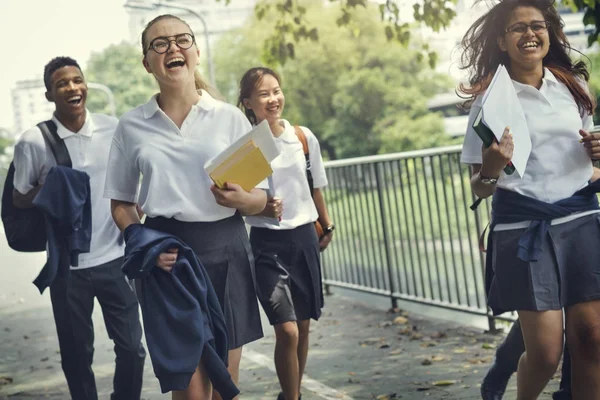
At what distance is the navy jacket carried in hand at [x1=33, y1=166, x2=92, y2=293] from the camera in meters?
5.93

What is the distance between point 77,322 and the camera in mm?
6211

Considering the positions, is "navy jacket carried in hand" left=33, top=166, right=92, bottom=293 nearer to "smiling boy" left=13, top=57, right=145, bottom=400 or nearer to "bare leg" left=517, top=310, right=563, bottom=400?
"smiling boy" left=13, top=57, right=145, bottom=400

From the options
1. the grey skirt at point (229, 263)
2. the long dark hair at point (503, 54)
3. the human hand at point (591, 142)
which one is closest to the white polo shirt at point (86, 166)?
the grey skirt at point (229, 263)

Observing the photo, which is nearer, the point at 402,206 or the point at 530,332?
the point at 530,332

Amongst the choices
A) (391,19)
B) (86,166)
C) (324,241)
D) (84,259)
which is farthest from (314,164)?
(391,19)

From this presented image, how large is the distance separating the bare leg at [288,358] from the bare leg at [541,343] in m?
1.66

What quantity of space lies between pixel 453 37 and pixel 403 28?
114997 millimetres

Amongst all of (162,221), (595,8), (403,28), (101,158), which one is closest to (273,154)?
(162,221)

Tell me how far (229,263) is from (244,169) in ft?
1.44

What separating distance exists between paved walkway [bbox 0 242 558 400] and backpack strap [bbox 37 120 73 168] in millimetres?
1919

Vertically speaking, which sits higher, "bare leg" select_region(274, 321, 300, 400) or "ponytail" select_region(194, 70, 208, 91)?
"ponytail" select_region(194, 70, 208, 91)

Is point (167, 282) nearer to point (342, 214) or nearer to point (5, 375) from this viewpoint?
point (5, 375)

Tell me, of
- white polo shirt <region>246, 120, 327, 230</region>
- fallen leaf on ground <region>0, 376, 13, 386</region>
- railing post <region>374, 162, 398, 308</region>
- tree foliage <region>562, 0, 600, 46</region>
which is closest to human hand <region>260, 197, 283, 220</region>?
white polo shirt <region>246, 120, 327, 230</region>

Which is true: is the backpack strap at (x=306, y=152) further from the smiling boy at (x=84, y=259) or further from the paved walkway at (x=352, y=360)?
the paved walkway at (x=352, y=360)
